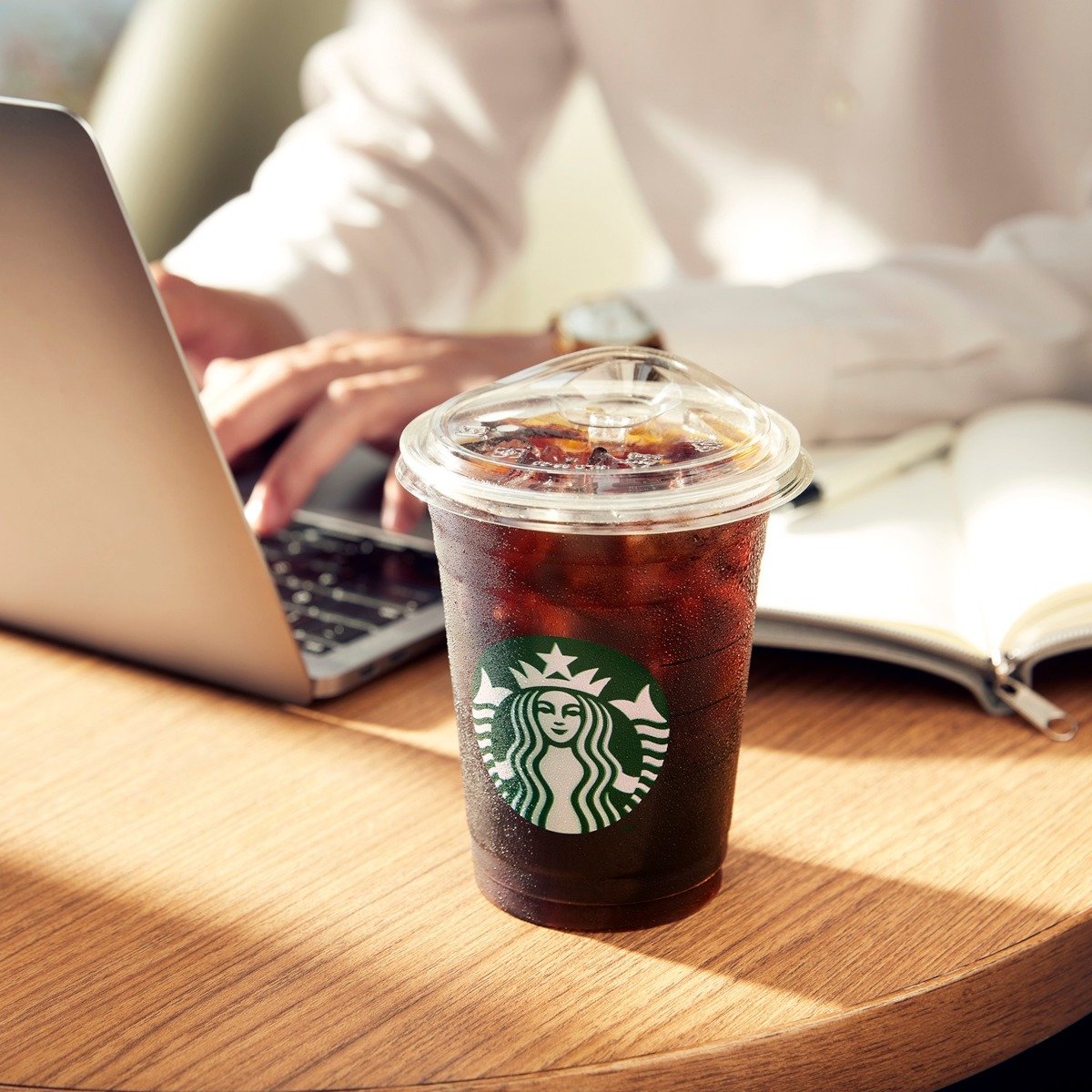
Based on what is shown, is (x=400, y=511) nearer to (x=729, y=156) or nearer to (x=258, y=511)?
(x=258, y=511)

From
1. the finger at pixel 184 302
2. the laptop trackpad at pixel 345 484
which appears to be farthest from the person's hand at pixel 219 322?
the laptop trackpad at pixel 345 484

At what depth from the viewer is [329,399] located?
938 mm

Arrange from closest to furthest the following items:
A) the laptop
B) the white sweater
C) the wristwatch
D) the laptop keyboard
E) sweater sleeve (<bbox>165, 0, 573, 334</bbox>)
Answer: the laptop < the laptop keyboard < the wristwatch < the white sweater < sweater sleeve (<bbox>165, 0, 573, 334</bbox>)

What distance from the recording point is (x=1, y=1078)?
1.44 ft

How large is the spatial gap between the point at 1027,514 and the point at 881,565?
106mm

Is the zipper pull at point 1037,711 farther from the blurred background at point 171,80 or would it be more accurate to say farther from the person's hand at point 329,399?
the blurred background at point 171,80

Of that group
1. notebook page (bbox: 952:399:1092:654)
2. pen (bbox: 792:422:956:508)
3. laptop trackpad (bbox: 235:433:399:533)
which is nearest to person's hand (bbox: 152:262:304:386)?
laptop trackpad (bbox: 235:433:399:533)

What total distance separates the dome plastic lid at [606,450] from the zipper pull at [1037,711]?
0.25 m

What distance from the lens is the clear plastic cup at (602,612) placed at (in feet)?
1.52

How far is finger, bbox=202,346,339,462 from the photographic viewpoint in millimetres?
927

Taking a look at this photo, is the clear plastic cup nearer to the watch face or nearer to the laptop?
the laptop

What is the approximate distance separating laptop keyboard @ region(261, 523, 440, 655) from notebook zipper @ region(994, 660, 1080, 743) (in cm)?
35

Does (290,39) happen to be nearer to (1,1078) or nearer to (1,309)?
(1,309)

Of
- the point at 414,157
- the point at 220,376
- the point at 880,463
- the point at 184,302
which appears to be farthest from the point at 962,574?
the point at 414,157
